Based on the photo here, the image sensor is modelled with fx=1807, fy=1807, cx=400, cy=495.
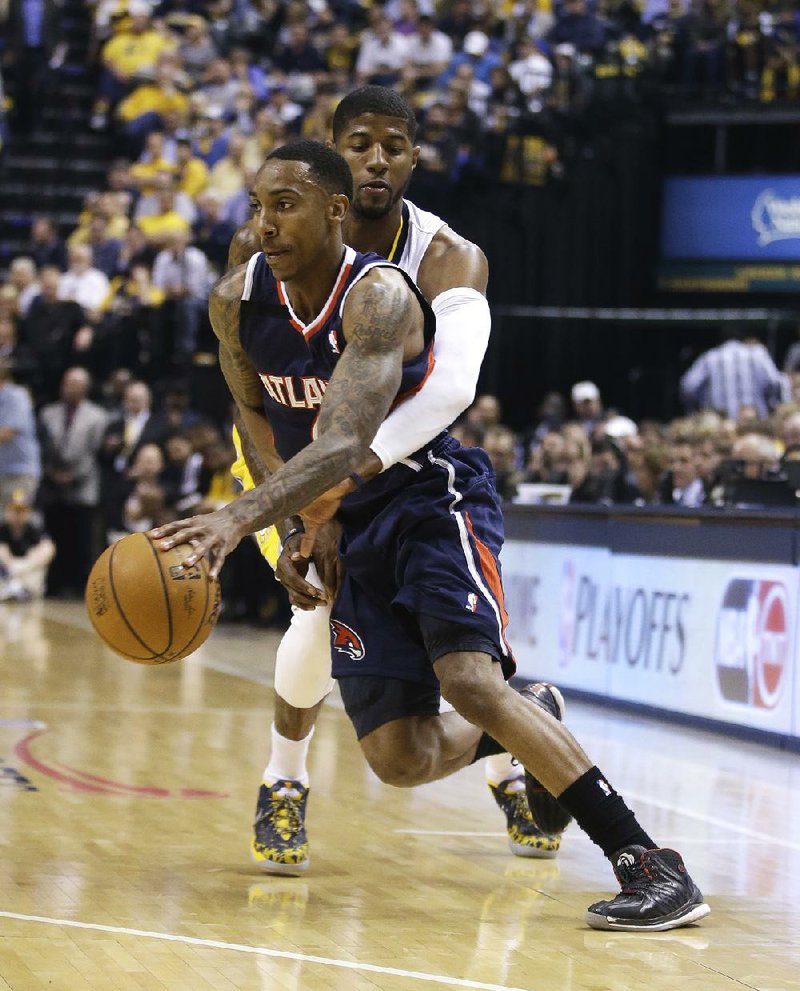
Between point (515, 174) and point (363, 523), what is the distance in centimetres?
1398

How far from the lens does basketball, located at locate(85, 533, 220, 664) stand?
165 inches

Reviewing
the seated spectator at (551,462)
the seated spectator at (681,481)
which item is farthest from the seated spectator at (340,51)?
the seated spectator at (681,481)

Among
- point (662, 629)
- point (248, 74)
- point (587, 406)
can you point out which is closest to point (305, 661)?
point (662, 629)

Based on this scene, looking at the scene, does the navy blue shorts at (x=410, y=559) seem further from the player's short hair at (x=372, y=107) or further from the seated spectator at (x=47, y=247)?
the seated spectator at (x=47, y=247)

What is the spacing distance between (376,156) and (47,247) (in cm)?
1343

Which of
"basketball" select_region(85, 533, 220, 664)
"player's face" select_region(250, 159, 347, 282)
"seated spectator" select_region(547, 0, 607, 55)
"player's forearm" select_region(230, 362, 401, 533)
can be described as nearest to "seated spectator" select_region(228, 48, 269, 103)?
"seated spectator" select_region(547, 0, 607, 55)

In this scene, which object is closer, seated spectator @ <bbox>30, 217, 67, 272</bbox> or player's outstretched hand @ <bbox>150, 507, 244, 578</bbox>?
player's outstretched hand @ <bbox>150, 507, 244, 578</bbox>

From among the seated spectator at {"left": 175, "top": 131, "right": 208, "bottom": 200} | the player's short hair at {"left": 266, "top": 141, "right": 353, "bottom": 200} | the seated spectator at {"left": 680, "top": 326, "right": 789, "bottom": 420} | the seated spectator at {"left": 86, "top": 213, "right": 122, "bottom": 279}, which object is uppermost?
the seated spectator at {"left": 175, "top": 131, "right": 208, "bottom": 200}

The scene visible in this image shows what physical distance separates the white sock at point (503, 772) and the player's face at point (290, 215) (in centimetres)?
195

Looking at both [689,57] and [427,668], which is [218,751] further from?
[689,57]

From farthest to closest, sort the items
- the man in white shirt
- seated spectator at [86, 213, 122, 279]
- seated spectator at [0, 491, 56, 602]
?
seated spectator at [86, 213, 122, 279]
the man in white shirt
seated spectator at [0, 491, 56, 602]

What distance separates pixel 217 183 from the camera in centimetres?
1775

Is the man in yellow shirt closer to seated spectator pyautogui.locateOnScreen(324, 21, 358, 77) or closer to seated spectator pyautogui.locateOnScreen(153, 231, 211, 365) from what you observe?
seated spectator pyautogui.locateOnScreen(324, 21, 358, 77)

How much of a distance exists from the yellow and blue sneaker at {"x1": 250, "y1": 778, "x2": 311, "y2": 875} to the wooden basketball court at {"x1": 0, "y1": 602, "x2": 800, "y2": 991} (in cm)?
8
